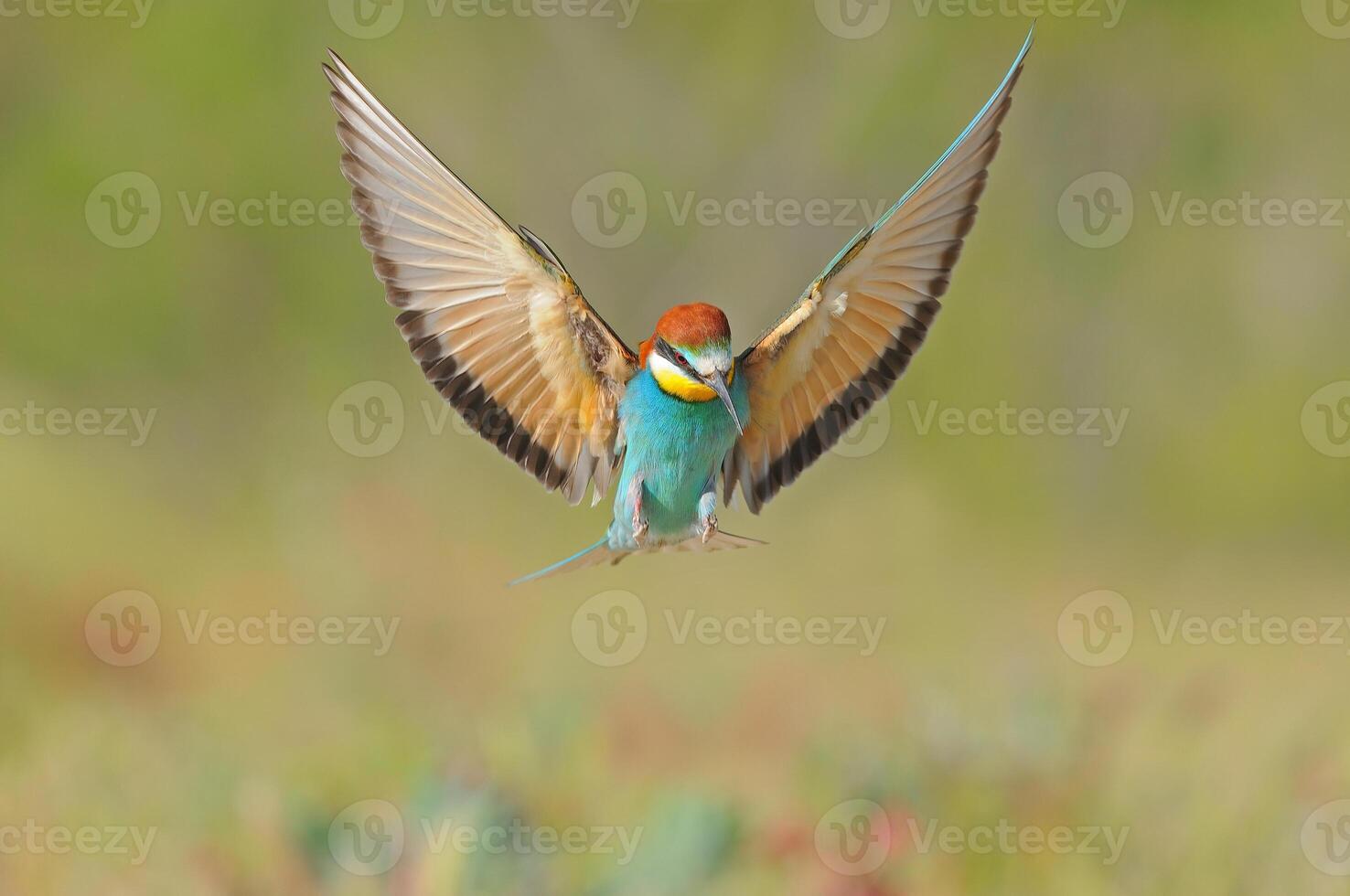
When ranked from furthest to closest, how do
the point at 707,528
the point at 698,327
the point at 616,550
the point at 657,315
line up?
the point at 657,315, the point at 616,550, the point at 707,528, the point at 698,327

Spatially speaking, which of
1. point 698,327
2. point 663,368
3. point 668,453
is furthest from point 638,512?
point 698,327

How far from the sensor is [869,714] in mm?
2229

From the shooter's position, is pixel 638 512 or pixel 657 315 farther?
pixel 657 315

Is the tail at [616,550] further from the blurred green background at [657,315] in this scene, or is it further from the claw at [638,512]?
the blurred green background at [657,315]

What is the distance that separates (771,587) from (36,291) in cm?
250

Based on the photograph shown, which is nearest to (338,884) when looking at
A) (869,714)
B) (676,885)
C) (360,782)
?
(360,782)

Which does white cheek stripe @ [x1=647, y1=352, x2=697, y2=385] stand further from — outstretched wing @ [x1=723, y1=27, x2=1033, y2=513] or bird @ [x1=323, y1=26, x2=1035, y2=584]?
outstretched wing @ [x1=723, y1=27, x2=1033, y2=513]

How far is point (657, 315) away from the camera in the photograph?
485cm

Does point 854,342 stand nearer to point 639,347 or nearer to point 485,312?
point 639,347

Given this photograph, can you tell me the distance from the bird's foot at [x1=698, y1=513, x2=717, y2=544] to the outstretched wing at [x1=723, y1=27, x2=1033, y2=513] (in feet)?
0.42

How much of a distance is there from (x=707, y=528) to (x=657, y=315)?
2913 mm

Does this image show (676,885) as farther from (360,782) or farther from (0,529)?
(0,529)

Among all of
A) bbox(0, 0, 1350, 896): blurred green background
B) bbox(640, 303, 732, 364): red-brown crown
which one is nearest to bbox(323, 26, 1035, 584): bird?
bbox(640, 303, 732, 364): red-brown crown

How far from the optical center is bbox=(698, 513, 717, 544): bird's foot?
197 centimetres
